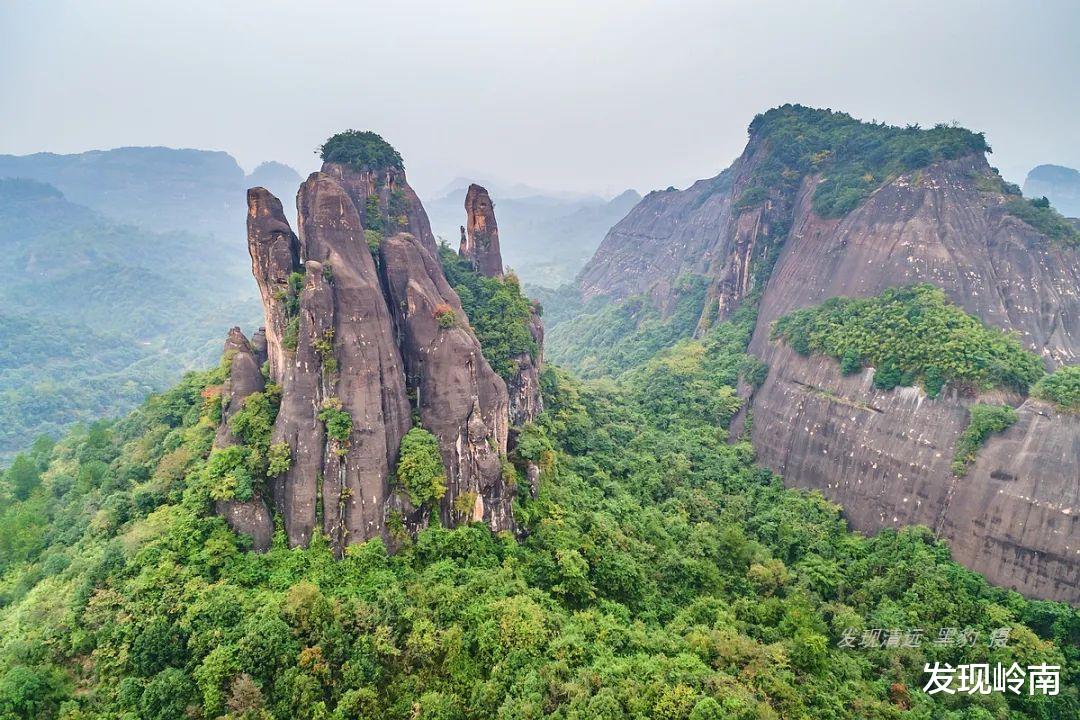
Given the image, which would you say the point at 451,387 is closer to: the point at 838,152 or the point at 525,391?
the point at 525,391

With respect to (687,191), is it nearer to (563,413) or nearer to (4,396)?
(563,413)

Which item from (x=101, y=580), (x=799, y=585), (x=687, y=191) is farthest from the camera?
(x=687, y=191)

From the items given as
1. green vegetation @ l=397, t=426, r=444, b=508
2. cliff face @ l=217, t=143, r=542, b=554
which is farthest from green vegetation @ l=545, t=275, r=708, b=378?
green vegetation @ l=397, t=426, r=444, b=508

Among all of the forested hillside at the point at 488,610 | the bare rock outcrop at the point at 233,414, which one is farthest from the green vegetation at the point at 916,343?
the bare rock outcrop at the point at 233,414

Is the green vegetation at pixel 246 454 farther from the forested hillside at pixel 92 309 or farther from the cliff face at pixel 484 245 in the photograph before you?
the forested hillside at pixel 92 309

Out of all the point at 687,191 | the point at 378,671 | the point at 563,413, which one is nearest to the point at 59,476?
the point at 378,671

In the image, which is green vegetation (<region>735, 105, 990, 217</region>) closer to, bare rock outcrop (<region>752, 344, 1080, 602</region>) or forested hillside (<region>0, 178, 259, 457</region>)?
bare rock outcrop (<region>752, 344, 1080, 602</region>)
